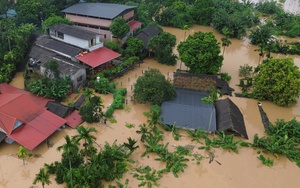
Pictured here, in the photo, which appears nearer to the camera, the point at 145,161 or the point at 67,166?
the point at 67,166

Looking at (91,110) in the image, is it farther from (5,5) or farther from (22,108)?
(5,5)

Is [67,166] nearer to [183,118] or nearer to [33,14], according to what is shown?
[183,118]

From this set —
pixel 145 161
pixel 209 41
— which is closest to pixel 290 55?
pixel 209 41

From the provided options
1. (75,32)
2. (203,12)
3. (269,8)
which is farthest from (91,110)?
(269,8)

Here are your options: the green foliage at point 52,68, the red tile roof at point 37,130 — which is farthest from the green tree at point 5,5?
the red tile roof at point 37,130

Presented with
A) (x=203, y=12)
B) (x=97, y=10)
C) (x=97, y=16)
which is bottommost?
(x=203, y=12)

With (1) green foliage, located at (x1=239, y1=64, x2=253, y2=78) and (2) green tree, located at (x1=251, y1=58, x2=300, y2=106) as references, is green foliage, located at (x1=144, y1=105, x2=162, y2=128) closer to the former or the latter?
(2) green tree, located at (x1=251, y1=58, x2=300, y2=106)
